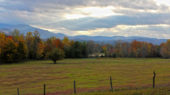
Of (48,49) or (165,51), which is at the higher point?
(48,49)

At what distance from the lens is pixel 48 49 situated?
130125 millimetres

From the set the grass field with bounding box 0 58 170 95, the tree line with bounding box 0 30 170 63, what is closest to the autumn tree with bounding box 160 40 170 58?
the tree line with bounding box 0 30 170 63

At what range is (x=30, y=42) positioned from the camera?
395ft

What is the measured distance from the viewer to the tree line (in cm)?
9781

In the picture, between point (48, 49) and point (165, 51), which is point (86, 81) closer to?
point (48, 49)

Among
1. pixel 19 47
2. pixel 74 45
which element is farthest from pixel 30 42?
pixel 74 45

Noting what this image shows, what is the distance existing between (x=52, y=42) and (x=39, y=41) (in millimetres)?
16773

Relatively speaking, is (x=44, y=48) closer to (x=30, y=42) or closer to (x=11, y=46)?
→ (x=30, y=42)

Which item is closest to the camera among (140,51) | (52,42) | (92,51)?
(52,42)

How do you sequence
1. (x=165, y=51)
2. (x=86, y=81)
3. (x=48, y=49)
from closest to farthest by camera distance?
(x=86, y=81) < (x=48, y=49) < (x=165, y=51)

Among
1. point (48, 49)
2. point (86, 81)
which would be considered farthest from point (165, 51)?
point (86, 81)

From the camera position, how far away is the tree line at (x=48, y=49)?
97.8 m

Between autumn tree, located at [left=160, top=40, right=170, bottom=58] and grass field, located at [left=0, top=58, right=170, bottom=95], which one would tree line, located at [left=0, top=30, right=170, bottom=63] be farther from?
grass field, located at [left=0, top=58, right=170, bottom=95]

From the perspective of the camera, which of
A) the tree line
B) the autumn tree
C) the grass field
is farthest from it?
the autumn tree
